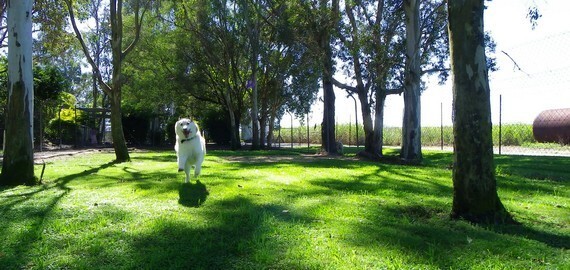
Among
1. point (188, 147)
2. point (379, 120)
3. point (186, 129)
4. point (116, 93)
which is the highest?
point (116, 93)

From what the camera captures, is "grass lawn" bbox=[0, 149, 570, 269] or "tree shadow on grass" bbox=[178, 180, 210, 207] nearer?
"grass lawn" bbox=[0, 149, 570, 269]

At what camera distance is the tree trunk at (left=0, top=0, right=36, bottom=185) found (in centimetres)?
696

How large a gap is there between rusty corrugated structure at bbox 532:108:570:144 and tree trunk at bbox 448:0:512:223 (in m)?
22.8

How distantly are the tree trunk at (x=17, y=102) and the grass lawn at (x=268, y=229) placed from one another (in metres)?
0.61

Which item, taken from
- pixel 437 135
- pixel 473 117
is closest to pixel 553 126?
pixel 437 135

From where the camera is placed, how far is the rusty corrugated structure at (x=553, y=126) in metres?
23.3

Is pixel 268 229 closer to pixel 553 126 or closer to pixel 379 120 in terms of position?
pixel 379 120

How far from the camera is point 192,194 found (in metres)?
5.81

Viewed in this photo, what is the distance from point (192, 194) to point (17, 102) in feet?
12.0

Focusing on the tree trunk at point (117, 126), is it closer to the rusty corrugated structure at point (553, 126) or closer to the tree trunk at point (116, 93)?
the tree trunk at point (116, 93)

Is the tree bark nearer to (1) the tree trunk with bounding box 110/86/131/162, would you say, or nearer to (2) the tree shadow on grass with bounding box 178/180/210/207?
(1) the tree trunk with bounding box 110/86/131/162

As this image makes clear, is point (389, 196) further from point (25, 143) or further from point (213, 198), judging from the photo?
point (25, 143)

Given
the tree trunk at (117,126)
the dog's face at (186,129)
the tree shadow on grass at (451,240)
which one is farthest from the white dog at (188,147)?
the tree trunk at (117,126)

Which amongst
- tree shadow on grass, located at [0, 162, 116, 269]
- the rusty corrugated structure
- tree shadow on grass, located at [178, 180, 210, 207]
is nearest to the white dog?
tree shadow on grass, located at [178, 180, 210, 207]
